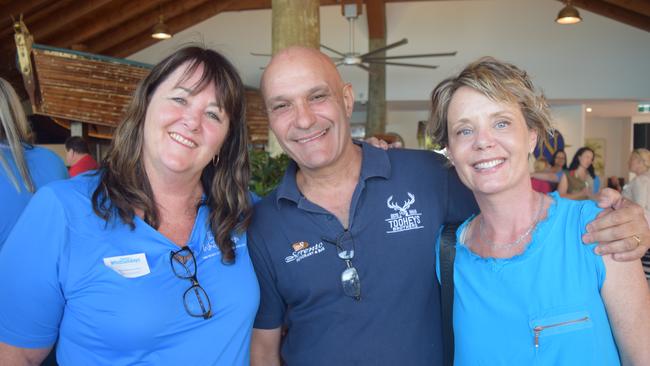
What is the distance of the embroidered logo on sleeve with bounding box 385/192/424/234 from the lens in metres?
1.79

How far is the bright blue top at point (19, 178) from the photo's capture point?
2170 millimetres

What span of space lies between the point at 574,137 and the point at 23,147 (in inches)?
515

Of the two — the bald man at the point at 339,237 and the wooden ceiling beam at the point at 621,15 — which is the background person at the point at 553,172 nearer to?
the bald man at the point at 339,237

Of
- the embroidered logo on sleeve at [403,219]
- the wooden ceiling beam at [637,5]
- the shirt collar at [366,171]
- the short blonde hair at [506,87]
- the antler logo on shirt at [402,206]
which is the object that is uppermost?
the wooden ceiling beam at [637,5]

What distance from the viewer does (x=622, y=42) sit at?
11750 mm

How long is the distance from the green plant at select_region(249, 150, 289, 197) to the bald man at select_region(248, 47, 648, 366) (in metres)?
1.70

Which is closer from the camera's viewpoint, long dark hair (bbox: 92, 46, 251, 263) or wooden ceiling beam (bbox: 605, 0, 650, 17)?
long dark hair (bbox: 92, 46, 251, 263)

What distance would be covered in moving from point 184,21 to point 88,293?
12.2 metres

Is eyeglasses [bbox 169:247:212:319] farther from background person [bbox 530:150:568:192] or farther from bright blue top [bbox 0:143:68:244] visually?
background person [bbox 530:150:568:192]

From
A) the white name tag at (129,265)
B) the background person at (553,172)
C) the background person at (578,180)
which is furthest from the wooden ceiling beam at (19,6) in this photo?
the white name tag at (129,265)

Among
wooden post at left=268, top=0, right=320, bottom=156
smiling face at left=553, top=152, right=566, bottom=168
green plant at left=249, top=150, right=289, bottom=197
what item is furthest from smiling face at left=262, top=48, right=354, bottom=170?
smiling face at left=553, top=152, right=566, bottom=168

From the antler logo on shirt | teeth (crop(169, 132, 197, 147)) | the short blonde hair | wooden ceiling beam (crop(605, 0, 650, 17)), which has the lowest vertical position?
the antler logo on shirt

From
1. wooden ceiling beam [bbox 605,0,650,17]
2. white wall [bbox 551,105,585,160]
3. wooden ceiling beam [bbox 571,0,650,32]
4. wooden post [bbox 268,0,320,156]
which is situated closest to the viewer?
wooden post [bbox 268,0,320,156]

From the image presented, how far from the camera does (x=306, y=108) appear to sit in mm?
1938
